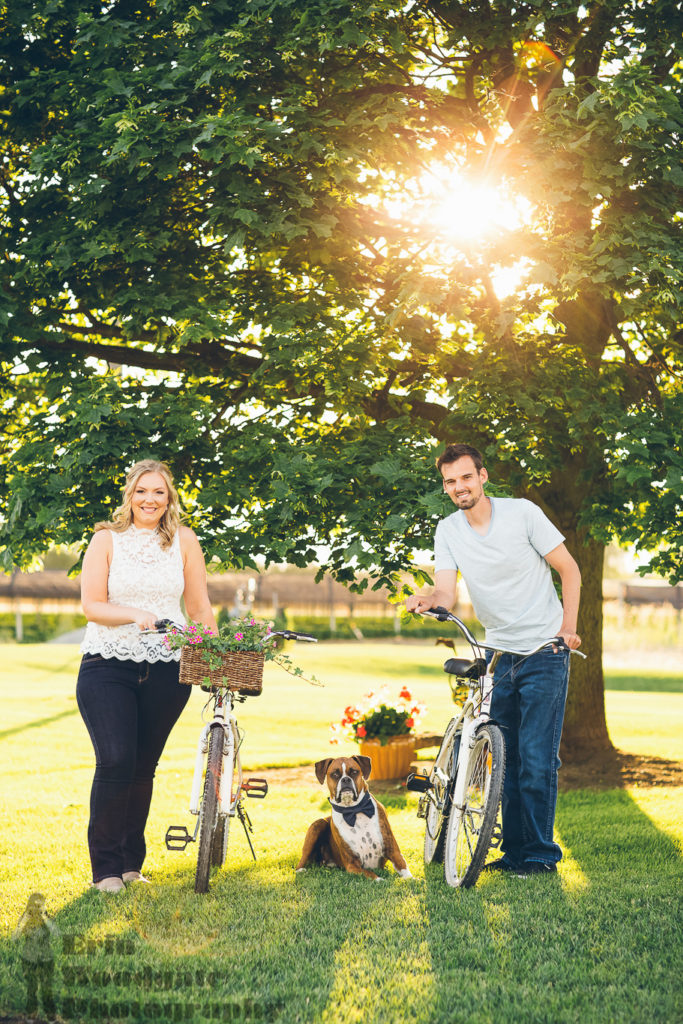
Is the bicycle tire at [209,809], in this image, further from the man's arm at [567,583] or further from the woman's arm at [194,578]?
the man's arm at [567,583]

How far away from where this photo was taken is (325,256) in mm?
7445

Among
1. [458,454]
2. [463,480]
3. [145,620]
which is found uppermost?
[458,454]

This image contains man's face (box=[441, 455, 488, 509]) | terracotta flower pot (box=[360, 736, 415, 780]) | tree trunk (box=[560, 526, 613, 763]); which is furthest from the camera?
tree trunk (box=[560, 526, 613, 763])

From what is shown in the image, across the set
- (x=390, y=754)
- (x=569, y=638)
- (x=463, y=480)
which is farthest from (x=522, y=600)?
(x=390, y=754)

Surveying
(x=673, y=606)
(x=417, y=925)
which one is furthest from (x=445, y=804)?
(x=673, y=606)

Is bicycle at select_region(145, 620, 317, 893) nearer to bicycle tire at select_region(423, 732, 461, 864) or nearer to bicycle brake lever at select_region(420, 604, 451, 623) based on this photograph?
bicycle brake lever at select_region(420, 604, 451, 623)

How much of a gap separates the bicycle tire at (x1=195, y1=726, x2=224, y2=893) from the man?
1.38m

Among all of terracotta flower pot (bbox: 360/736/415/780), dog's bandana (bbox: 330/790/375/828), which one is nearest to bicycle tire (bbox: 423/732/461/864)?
dog's bandana (bbox: 330/790/375/828)

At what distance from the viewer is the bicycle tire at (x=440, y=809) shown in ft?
17.2

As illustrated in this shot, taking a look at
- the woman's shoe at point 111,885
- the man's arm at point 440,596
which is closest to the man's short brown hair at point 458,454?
the man's arm at point 440,596

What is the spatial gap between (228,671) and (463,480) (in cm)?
157

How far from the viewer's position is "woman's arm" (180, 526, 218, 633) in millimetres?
5133

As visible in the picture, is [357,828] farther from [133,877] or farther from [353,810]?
[133,877]

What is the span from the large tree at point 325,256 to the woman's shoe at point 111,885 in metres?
2.33
